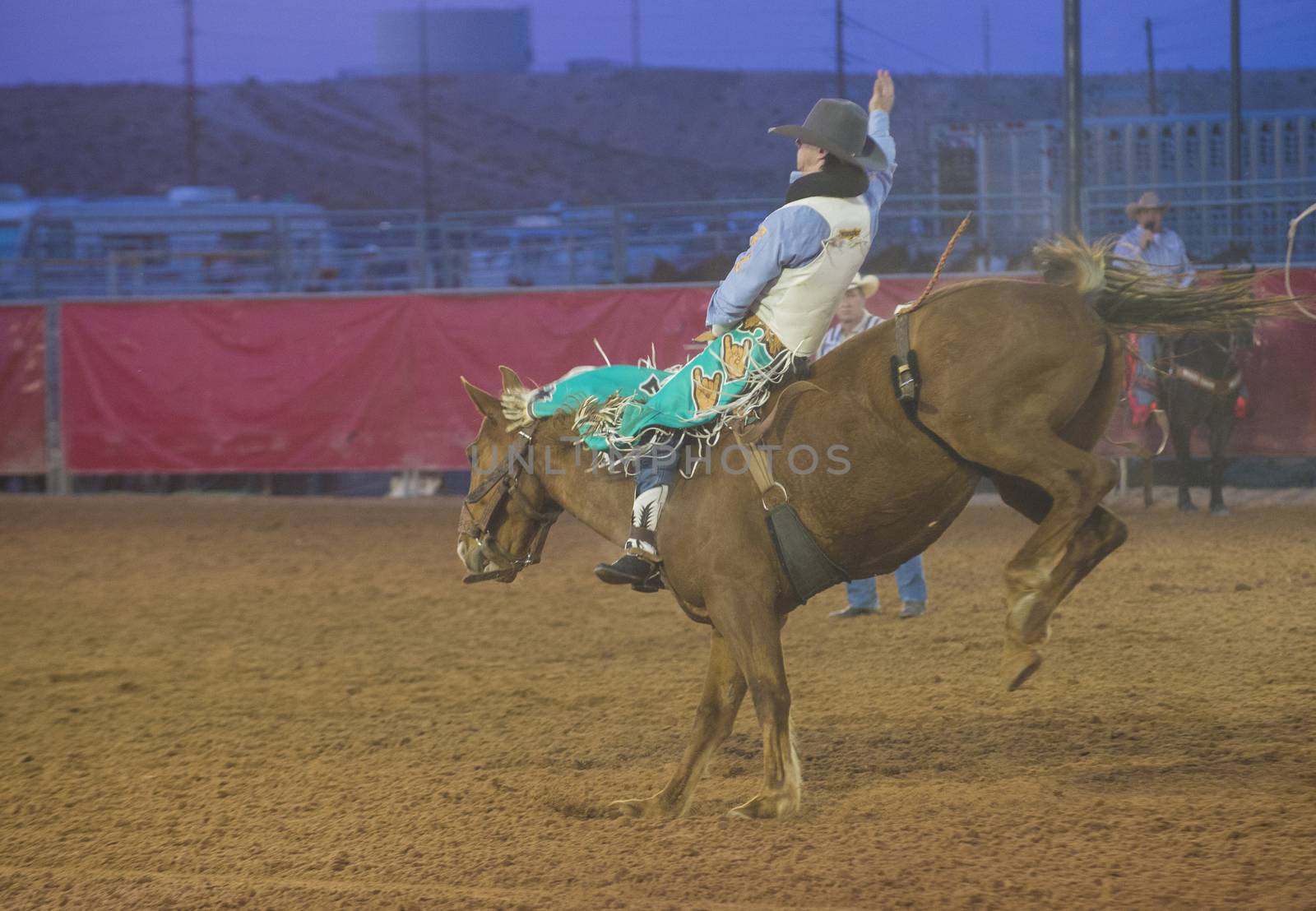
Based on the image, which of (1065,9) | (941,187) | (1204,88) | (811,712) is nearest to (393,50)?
(1204,88)

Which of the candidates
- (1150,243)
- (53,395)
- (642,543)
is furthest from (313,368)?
(642,543)

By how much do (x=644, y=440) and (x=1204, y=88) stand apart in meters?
51.8

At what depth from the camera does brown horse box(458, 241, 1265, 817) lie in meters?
3.89

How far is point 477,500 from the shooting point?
4.99 meters

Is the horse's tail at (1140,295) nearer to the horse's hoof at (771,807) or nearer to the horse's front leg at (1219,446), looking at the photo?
the horse's hoof at (771,807)

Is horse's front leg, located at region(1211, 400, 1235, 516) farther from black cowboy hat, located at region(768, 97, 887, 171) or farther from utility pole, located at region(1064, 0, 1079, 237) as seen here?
black cowboy hat, located at region(768, 97, 887, 171)

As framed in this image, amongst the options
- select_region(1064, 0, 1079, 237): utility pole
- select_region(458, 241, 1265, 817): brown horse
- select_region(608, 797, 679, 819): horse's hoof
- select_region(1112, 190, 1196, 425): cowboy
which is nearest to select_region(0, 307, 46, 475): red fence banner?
select_region(1064, 0, 1079, 237): utility pole

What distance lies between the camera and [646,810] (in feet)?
14.5

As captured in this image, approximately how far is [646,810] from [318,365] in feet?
35.7

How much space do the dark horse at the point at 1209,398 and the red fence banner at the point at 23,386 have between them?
12182mm

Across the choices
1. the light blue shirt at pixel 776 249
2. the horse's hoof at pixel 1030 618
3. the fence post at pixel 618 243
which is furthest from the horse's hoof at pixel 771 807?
the fence post at pixel 618 243

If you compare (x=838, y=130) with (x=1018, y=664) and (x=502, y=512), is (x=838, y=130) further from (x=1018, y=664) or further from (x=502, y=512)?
(x=502, y=512)

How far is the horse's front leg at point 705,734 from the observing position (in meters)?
4.44

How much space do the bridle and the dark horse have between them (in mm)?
8005
